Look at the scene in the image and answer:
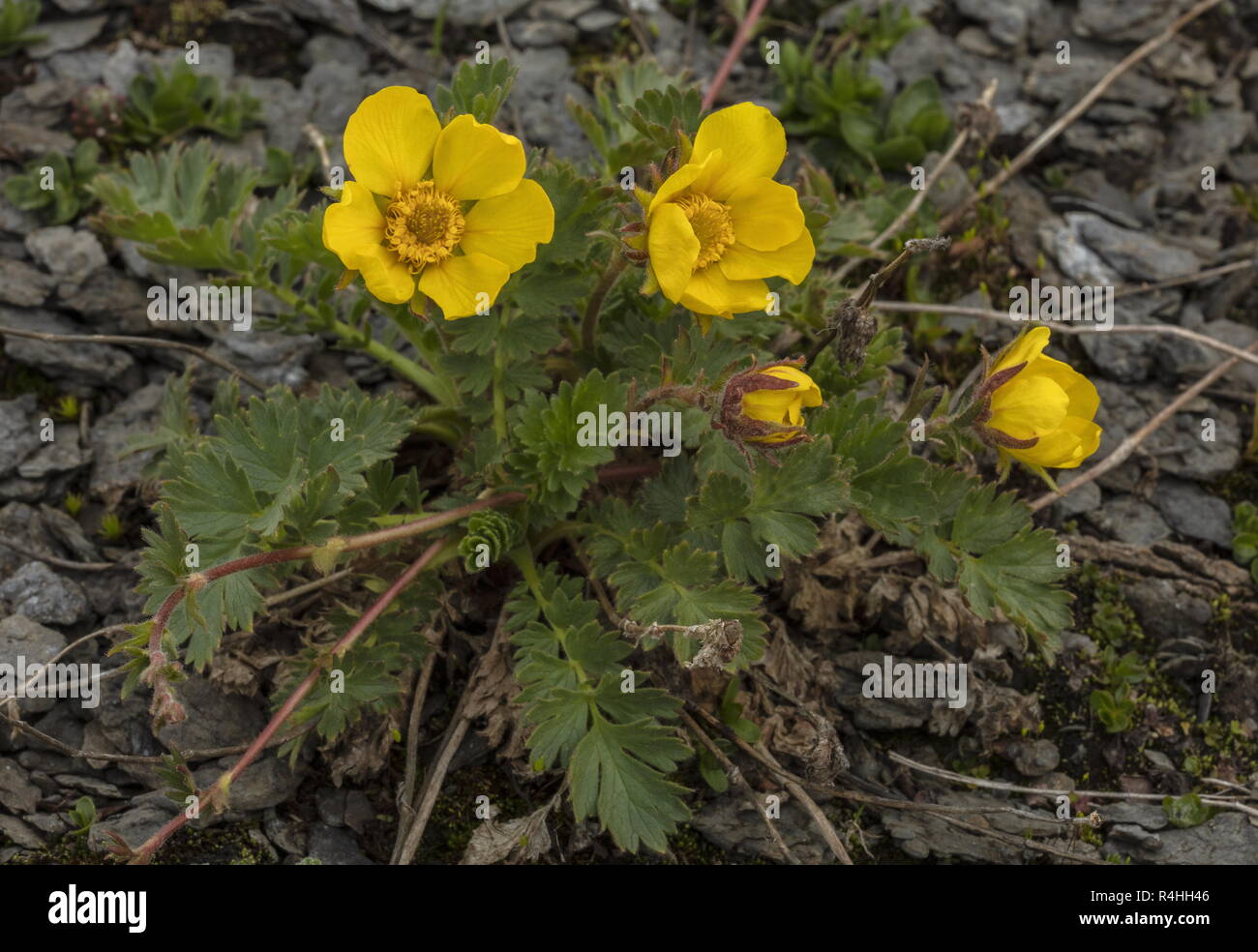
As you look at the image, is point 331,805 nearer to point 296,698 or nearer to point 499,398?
point 296,698

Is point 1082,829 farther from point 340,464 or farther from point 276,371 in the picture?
point 276,371

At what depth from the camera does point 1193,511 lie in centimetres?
480

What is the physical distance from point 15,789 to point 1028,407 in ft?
10.6

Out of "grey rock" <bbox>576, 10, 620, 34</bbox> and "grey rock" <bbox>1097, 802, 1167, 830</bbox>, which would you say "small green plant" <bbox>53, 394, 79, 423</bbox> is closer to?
"grey rock" <bbox>576, 10, 620, 34</bbox>

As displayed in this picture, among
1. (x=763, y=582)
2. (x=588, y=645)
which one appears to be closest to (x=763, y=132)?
(x=763, y=582)

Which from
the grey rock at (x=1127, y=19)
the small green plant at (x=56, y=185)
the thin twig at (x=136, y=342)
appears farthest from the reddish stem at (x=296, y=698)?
the grey rock at (x=1127, y=19)

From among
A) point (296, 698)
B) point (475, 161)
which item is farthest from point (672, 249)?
point (296, 698)

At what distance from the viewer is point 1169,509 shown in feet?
15.8

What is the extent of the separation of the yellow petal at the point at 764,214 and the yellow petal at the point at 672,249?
327 mm

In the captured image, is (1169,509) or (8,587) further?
(1169,509)

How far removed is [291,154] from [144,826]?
2.85m

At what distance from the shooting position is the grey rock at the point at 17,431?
14.7ft

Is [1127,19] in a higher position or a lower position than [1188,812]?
higher

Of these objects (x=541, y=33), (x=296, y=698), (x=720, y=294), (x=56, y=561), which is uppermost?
(x=541, y=33)
